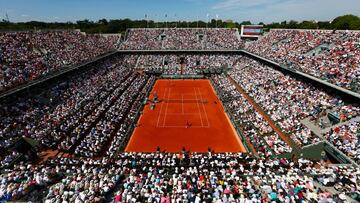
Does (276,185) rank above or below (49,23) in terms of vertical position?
below

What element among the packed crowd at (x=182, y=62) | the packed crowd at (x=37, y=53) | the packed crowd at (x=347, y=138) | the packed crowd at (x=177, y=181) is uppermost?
the packed crowd at (x=37, y=53)

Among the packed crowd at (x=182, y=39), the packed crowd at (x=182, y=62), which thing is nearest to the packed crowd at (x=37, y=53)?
the packed crowd at (x=182, y=62)

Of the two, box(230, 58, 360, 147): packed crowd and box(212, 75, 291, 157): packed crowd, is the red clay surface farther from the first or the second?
box(230, 58, 360, 147): packed crowd

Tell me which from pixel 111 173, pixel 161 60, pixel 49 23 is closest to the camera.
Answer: pixel 111 173

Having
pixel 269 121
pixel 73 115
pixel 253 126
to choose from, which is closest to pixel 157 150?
pixel 73 115

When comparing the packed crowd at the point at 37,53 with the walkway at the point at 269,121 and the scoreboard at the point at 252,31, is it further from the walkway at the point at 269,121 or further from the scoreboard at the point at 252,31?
the scoreboard at the point at 252,31

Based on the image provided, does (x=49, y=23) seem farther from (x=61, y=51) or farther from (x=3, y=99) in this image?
(x=3, y=99)

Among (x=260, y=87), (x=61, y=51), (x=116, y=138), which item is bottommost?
(x=116, y=138)

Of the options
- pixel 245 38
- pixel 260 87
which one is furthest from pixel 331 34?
pixel 245 38
